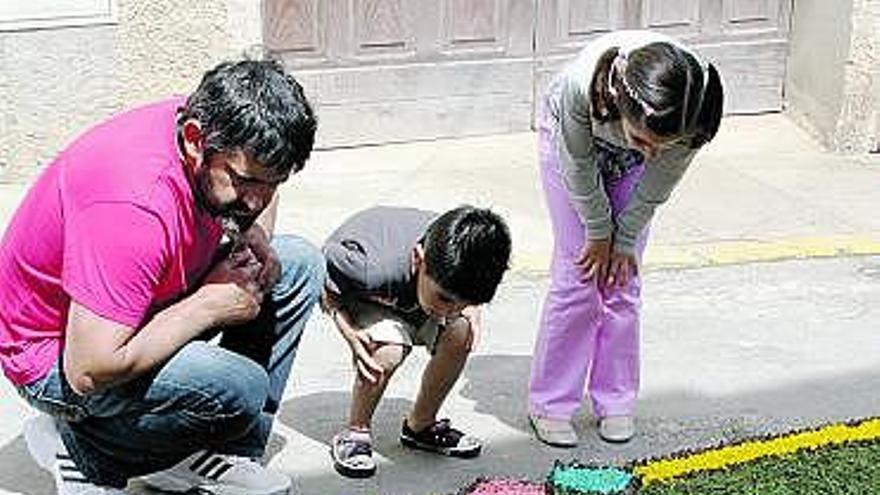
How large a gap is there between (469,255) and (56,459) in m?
1.04

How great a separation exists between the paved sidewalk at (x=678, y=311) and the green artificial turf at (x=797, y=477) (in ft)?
0.79

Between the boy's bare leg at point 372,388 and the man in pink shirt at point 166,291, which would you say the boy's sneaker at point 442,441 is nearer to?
the boy's bare leg at point 372,388

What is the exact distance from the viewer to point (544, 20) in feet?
22.4

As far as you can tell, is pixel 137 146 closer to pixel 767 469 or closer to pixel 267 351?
pixel 267 351

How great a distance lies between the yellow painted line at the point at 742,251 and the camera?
555 cm

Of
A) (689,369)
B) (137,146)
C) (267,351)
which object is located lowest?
(689,369)

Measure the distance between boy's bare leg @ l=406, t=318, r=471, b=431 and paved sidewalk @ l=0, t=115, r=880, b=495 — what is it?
109 millimetres

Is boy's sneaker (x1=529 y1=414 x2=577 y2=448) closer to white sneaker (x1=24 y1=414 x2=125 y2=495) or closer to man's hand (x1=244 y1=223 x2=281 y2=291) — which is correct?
man's hand (x1=244 y1=223 x2=281 y2=291)

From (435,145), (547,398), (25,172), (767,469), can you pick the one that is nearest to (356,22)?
(435,145)

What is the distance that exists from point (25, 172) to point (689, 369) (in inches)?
106

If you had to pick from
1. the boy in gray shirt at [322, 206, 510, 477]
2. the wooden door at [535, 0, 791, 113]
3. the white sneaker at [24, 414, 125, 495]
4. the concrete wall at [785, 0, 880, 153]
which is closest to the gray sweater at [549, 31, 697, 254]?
the boy in gray shirt at [322, 206, 510, 477]

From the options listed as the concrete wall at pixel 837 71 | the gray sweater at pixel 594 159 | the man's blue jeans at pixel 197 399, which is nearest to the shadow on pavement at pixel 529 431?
the man's blue jeans at pixel 197 399

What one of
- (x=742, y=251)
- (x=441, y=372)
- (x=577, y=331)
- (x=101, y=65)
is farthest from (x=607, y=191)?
(x=101, y=65)

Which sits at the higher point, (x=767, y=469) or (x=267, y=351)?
(x=267, y=351)
